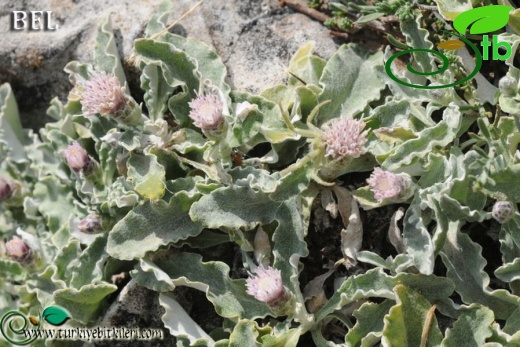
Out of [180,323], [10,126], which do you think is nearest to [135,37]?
[10,126]

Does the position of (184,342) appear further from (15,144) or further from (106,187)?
(15,144)

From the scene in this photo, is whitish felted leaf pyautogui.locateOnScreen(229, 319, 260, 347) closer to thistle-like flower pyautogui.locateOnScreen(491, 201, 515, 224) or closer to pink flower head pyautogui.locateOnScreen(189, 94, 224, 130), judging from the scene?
pink flower head pyautogui.locateOnScreen(189, 94, 224, 130)

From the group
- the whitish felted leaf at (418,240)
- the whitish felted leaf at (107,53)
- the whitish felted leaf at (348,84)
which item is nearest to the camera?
the whitish felted leaf at (418,240)

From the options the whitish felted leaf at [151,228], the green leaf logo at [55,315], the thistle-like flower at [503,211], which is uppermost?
the thistle-like flower at [503,211]

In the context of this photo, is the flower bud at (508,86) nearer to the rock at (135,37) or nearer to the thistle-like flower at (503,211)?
the thistle-like flower at (503,211)

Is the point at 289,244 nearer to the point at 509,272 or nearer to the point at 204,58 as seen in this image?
the point at 509,272

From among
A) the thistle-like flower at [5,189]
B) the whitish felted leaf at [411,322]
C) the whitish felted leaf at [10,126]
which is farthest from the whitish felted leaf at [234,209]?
the whitish felted leaf at [10,126]
